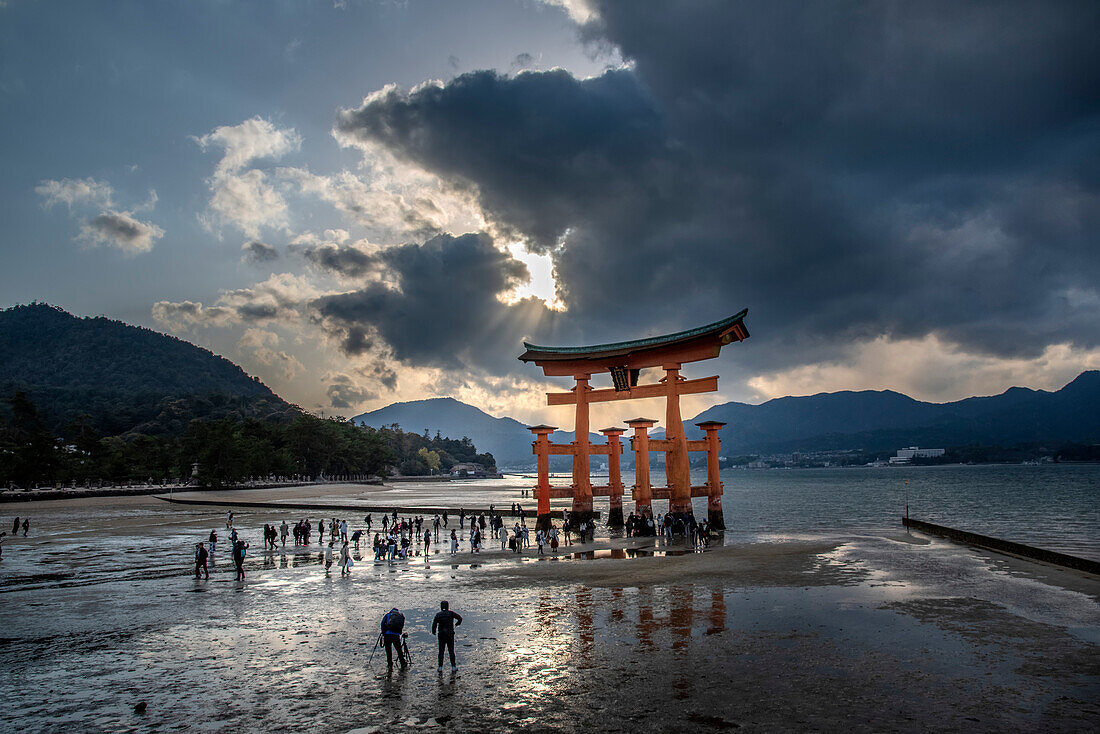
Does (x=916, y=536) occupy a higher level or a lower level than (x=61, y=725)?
lower

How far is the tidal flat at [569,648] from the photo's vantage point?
29.8 ft

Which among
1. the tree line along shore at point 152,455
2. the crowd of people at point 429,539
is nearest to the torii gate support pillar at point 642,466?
the crowd of people at point 429,539

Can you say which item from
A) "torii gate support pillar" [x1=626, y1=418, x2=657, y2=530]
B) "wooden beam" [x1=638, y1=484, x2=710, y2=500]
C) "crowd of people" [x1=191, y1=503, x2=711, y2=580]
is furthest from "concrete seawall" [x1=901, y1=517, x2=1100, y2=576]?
"torii gate support pillar" [x1=626, y1=418, x2=657, y2=530]

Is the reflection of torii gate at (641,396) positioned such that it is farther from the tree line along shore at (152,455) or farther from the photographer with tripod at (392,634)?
the tree line along shore at (152,455)

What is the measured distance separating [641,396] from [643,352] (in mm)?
3693

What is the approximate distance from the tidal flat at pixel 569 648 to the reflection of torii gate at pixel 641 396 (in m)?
11.8

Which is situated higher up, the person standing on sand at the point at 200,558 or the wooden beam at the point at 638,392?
the wooden beam at the point at 638,392

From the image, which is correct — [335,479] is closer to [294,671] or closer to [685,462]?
[685,462]

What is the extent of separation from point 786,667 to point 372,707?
7732mm

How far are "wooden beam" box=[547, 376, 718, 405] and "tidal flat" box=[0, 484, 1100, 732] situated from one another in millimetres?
13681

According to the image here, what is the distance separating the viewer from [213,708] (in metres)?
9.51

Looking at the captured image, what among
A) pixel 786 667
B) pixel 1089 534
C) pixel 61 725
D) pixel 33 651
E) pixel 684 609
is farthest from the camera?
pixel 1089 534

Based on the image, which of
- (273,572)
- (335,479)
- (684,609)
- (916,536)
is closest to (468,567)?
(273,572)

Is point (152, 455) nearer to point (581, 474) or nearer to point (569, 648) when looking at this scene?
point (581, 474)
